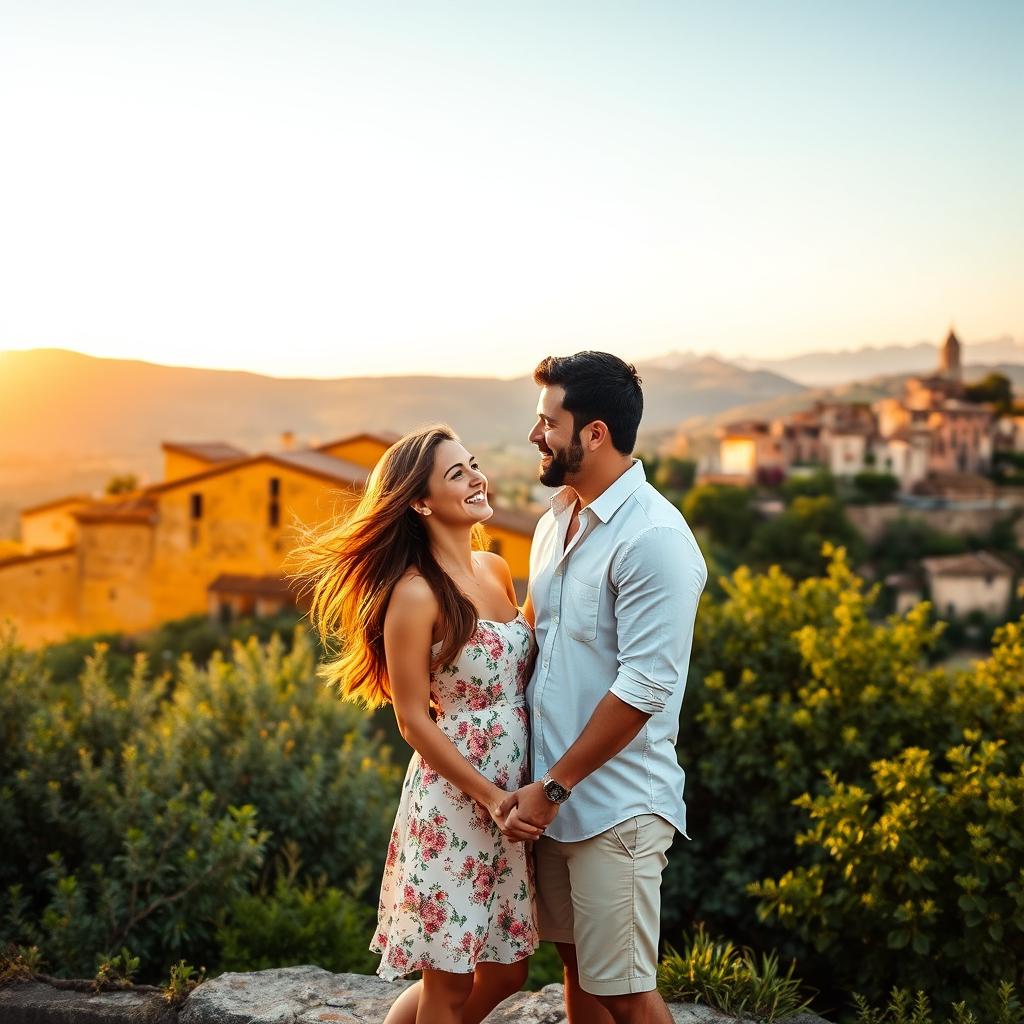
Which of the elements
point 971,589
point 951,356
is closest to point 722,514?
point 971,589

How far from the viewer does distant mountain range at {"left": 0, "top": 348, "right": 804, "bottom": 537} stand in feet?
159

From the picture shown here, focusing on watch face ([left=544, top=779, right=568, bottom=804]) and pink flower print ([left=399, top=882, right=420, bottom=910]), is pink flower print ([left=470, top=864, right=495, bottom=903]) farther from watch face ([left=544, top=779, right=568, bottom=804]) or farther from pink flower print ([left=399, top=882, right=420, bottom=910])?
watch face ([left=544, top=779, right=568, bottom=804])

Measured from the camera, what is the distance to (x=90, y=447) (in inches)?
2170

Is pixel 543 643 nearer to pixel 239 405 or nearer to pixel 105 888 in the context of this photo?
pixel 105 888

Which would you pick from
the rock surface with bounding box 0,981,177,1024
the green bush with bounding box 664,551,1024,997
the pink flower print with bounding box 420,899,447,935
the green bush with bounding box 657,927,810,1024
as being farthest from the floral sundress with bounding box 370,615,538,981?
the green bush with bounding box 664,551,1024,997

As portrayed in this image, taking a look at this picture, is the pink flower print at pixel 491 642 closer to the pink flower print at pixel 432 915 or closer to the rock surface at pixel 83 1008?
the pink flower print at pixel 432 915

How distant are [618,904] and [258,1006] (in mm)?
1248

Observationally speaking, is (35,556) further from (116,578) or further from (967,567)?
(967,567)

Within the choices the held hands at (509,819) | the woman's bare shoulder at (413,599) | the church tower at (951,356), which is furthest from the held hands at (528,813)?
the church tower at (951,356)

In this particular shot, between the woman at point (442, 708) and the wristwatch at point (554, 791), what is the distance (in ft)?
0.31

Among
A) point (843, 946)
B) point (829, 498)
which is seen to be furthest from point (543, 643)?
point (829, 498)

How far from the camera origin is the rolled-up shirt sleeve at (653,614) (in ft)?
8.05

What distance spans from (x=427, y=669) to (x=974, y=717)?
10.3 feet

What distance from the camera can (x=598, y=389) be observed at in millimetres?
2600
